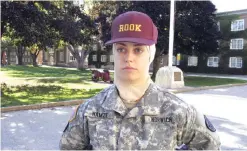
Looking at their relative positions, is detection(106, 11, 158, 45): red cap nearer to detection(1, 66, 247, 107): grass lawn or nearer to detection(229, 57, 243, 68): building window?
detection(1, 66, 247, 107): grass lawn

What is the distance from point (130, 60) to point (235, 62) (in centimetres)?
3733

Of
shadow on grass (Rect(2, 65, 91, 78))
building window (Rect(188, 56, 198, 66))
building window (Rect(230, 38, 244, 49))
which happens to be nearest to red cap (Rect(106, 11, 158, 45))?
shadow on grass (Rect(2, 65, 91, 78))

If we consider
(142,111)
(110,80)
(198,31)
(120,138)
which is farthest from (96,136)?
(198,31)

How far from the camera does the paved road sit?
229 inches

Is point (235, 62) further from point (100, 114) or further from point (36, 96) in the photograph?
point (100, 114)

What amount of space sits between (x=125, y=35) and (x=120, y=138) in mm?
629

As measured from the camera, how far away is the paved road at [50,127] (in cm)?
582

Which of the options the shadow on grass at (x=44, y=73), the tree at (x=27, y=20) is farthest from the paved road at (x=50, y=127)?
the shadow on grass at (x=44, y=73)

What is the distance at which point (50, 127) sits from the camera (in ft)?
23.4

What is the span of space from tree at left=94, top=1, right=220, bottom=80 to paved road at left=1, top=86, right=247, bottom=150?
1250 centimetres

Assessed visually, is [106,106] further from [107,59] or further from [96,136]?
[107,59]

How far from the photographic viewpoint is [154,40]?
1.73 metres

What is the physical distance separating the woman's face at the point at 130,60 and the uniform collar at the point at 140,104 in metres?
0.12

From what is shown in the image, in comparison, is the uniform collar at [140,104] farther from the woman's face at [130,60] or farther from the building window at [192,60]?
the building window at [192,60]
